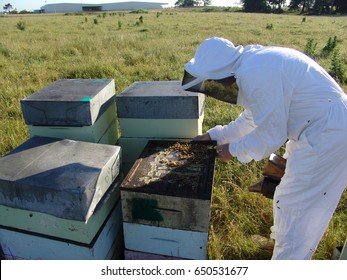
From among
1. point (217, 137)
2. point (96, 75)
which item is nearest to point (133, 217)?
point (217, 137)

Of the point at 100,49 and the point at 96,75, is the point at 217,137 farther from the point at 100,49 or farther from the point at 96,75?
the point at 100,49

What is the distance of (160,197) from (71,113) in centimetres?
99

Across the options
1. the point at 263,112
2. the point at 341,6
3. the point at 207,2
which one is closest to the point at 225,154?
the point at 263,112

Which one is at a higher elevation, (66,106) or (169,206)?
(66,106)

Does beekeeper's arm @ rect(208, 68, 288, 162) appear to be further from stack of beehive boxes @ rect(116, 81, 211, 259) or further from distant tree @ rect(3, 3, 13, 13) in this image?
distant tree @ rect(3, 3, 13, 13)

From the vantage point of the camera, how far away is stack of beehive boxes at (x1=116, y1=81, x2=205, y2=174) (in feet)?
8.50

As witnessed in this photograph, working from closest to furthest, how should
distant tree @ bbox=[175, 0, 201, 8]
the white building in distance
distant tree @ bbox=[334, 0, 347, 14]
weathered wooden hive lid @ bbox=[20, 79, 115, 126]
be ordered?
weathered wooden hive lid @ bbox=[20, 79, 115, 126] → distant tree @ bbox=[334, 0, 347, 14] → the white building in distance → distant tree @ bbox=[175, 0, 201, 8]

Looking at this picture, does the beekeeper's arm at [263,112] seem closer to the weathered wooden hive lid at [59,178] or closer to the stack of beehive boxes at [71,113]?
the weathered wooden hive lid at [59,178]

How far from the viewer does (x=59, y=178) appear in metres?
1.95

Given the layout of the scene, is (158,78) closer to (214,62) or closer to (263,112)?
(214,62)

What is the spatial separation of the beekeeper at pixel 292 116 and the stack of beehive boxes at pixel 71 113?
82cm

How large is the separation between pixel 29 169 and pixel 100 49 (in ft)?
29.2

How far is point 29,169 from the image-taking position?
6.73 feet

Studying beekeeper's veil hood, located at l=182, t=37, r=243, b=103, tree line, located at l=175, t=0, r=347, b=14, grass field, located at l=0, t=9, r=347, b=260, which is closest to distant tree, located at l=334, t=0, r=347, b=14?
tree line, located at l=175, t=0, r=347, b=14
